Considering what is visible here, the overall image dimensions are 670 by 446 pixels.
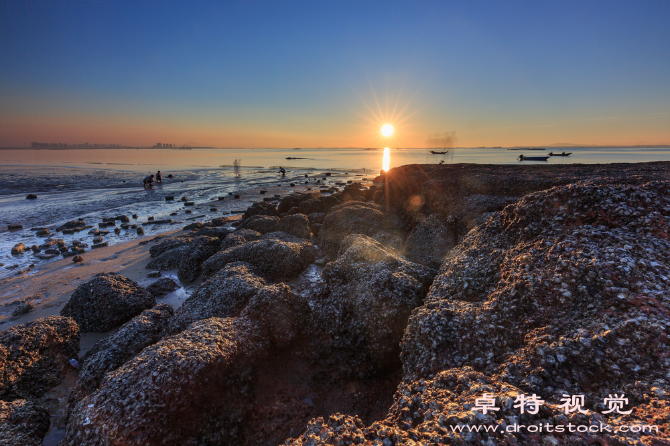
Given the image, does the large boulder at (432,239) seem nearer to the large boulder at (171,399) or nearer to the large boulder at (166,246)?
the large boulder at (171,399)

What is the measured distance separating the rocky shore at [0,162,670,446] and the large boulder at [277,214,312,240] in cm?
505

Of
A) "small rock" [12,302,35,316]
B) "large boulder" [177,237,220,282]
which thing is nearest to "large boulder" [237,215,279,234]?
"large boulder" [177,237,220,282]

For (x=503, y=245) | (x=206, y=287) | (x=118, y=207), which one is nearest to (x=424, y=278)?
(x=503, y=245)

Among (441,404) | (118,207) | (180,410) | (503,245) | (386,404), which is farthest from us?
(118,207)

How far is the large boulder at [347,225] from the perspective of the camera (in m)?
10.3

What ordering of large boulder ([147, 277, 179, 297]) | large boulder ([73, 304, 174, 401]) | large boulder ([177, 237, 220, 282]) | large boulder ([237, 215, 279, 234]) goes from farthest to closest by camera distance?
large boulder ([237, 215, 279, 234])
large boulder ([177, 237, 220, 282])
large boulder ([147, 277, 179, 297])
large boulder ([73, 304, 174, 401])

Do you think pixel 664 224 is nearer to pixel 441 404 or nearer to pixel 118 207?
pixel 441 404

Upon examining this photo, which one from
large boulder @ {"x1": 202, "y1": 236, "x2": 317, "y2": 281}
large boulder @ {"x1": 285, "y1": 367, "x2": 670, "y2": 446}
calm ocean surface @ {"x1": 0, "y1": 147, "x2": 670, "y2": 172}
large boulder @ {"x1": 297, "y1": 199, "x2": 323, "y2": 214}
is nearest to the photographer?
large boulder @ {"x1": 285, "y1": 367, "x2": 670, "y2": 446}

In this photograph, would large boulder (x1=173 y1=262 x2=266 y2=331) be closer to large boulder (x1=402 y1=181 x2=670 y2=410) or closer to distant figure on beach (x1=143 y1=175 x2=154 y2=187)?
large boulder (x1=402 y1=181 x2=670 y2=410)

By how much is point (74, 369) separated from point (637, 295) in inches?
358

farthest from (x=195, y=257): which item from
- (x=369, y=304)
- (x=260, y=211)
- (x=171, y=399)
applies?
(x=369, y=304)

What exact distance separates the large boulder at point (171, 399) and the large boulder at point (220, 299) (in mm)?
1521

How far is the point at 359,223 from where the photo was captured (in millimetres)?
10570

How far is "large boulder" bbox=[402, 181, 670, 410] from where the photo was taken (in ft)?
8.07
